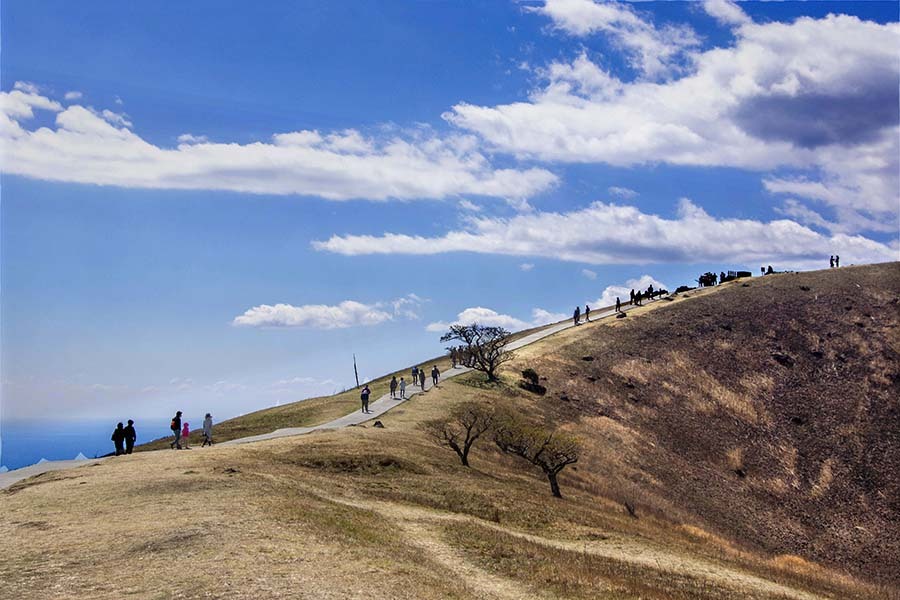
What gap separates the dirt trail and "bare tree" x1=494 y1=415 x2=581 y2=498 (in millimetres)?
9865

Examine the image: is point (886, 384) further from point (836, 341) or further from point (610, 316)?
point (610, 316)

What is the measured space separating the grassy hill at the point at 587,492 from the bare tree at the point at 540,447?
123 cm

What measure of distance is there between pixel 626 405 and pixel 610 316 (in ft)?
93.6

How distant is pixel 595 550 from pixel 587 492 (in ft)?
55.0

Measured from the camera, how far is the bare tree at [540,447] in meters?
38.2

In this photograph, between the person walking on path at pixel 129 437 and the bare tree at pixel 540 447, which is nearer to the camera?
the person walking on path at pixel 129 437

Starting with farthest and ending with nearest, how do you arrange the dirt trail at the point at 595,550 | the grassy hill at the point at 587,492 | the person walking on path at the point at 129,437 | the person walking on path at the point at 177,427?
the person walking on path at the point at 177,427 → the person walking on path at the point at 129,437 → the dirt trail at the point at 595,550 → the grassy hill at the point at 587,492

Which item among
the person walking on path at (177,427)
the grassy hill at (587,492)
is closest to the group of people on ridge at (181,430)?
the person walking on path at (177,427)

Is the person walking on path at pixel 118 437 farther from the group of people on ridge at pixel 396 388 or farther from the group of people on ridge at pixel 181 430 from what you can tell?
the group of people on ridge at pixel 396 388

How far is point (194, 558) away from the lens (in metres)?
16.8


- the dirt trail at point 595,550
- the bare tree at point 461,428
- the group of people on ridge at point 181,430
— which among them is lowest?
the dirt trail at point 595,550

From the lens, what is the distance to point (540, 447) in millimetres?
40031

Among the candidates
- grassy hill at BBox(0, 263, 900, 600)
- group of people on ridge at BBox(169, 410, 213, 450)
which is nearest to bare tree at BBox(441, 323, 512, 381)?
grassy hill at BBox(0, 263, 900, 600)

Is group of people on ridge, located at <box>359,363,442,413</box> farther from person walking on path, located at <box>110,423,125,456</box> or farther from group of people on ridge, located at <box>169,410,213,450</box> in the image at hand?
person walking on path, located at <box>110,423,125,456</box>
